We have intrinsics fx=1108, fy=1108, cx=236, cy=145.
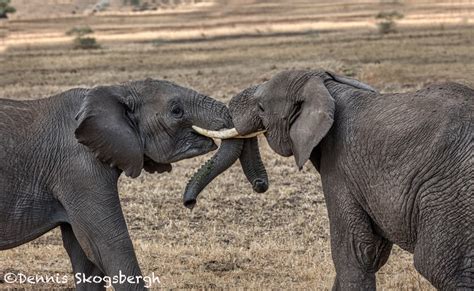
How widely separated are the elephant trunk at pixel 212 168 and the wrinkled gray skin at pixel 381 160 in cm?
21

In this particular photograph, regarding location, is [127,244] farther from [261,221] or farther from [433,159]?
[261,221]

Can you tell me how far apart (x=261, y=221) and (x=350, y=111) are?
4.66m

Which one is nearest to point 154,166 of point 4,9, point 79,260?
point 79,260

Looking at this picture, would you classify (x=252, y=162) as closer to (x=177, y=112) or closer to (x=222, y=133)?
(x=222, y=133)

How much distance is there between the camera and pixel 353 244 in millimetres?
7266

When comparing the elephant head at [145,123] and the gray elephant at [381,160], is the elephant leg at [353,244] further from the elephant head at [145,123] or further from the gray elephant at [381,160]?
the elephant head at [145,123]

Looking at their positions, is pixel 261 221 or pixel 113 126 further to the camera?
pixel 261 221

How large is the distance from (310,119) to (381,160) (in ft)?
1.99

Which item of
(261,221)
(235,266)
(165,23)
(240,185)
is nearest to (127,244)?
(235,266)

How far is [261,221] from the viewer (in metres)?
12.0

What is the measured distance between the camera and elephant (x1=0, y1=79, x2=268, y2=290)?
754 cm

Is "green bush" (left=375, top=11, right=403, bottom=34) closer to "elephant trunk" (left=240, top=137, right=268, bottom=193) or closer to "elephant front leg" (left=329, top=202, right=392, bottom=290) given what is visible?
"elephant trunk" (left=240, top=137, right=268, bottom=193)

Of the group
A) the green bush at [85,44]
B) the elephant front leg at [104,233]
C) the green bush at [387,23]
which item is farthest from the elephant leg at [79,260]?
the green bush at [387,23]

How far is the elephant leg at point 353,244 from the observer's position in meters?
7.27
